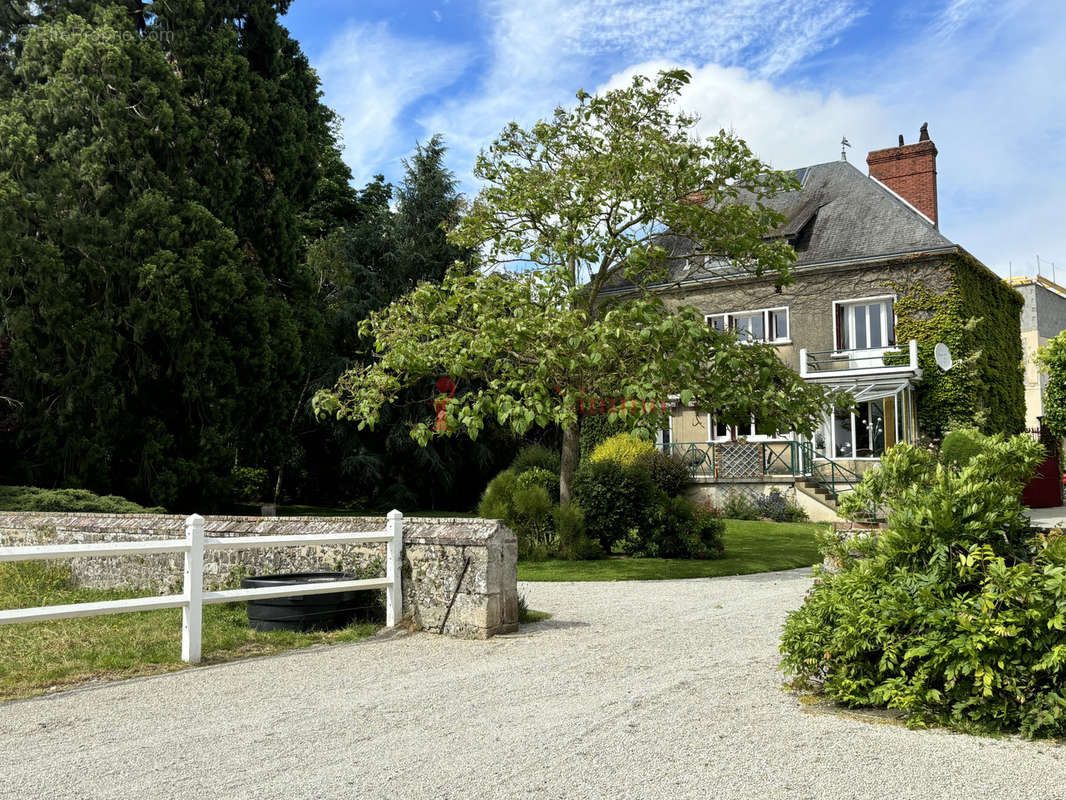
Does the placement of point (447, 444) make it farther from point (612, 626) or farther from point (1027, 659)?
point (1027, 659)

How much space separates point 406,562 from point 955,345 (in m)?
20.9

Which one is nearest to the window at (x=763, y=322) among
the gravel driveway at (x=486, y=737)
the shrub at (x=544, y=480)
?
the shrub at (x=544, y=480)

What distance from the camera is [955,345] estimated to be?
24.5 meters

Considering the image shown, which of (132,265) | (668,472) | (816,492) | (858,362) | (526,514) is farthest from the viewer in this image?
(858,362)

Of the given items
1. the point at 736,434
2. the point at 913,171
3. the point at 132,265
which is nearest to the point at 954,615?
the point at 132,265

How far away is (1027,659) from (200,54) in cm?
2097

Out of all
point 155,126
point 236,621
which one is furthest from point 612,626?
point 155,126

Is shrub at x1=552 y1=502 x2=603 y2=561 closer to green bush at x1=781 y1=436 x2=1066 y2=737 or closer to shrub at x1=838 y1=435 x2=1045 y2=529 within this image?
shrub at x1=838 y1=435 x2=1045 y2=529

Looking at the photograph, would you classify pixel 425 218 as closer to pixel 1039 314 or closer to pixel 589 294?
pixel 589 294

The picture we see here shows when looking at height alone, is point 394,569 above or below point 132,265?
below

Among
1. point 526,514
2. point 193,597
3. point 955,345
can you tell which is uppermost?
point 955,345

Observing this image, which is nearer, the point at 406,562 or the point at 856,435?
the point at 406,562

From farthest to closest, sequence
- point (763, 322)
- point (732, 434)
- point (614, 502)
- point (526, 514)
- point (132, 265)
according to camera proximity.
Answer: point (763, 322)
point (732, 434)
point (132, 265)
point (614, 502)
point (526, 514)

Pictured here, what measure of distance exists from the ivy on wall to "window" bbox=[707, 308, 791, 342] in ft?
10.7
